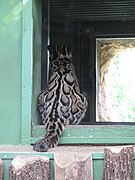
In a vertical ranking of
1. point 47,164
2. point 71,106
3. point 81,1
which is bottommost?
point 47,164

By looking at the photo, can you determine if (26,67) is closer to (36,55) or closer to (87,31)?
(36,55)

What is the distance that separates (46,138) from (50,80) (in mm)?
871

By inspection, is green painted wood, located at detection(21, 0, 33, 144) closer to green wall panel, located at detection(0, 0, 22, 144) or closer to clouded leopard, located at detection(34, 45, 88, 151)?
green wall panel, located at detection(0, 0, 22, 144)

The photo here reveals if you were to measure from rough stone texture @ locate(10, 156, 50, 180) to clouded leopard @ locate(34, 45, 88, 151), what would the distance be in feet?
0.93

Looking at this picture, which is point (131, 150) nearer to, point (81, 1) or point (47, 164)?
point (47, 164)

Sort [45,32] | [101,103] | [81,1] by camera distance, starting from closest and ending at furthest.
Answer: [45,32]
[81,1]
[101,103]

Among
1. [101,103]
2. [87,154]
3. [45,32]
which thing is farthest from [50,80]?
[101,103]

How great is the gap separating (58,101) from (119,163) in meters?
1.06

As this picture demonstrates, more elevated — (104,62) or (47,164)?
(104,62)

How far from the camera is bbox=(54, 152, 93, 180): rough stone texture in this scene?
242cm

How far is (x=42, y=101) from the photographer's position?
11.3ft

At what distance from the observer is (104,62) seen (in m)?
7.53

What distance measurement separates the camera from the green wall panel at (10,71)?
10.0 ft

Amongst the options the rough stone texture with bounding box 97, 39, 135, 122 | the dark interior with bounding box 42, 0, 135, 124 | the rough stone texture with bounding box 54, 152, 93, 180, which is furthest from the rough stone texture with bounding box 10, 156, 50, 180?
the rough stone texture with bounding box 97, 39, 135, 122
